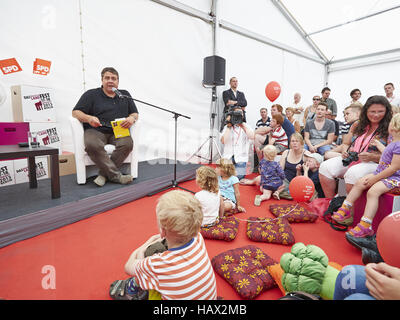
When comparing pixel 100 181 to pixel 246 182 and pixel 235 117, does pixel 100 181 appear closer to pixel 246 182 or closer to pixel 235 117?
pixel 246 182

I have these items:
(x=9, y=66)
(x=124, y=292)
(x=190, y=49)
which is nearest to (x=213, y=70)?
(x=190, y=49)

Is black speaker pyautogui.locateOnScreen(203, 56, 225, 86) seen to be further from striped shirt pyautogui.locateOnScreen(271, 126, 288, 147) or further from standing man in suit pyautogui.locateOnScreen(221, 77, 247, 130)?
striped shirt pyautogui.locateOnScreen(271, 126, 288, 147)

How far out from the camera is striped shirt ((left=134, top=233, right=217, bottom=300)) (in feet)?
2.59

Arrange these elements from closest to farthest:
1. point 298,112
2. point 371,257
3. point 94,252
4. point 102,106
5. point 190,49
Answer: point 371,257 < point 94,252 < point 102,106 < point 190,49 < point 298,112

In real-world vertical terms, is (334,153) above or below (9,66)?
below

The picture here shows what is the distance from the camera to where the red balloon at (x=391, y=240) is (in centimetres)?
103

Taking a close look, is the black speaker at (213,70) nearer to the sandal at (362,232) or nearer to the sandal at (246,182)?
the sandal at (246,182)

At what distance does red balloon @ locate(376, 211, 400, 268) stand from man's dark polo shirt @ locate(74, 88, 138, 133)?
248cm

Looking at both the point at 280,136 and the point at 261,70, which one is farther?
the point at 261,70

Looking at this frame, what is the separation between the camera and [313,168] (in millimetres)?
2725

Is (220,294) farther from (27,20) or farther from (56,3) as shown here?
(56,3)

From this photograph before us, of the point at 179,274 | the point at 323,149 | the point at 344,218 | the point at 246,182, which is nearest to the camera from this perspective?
the point at 179,274

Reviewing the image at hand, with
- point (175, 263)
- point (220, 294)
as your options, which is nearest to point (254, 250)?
point (220, 294)

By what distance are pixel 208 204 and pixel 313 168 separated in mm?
1606
